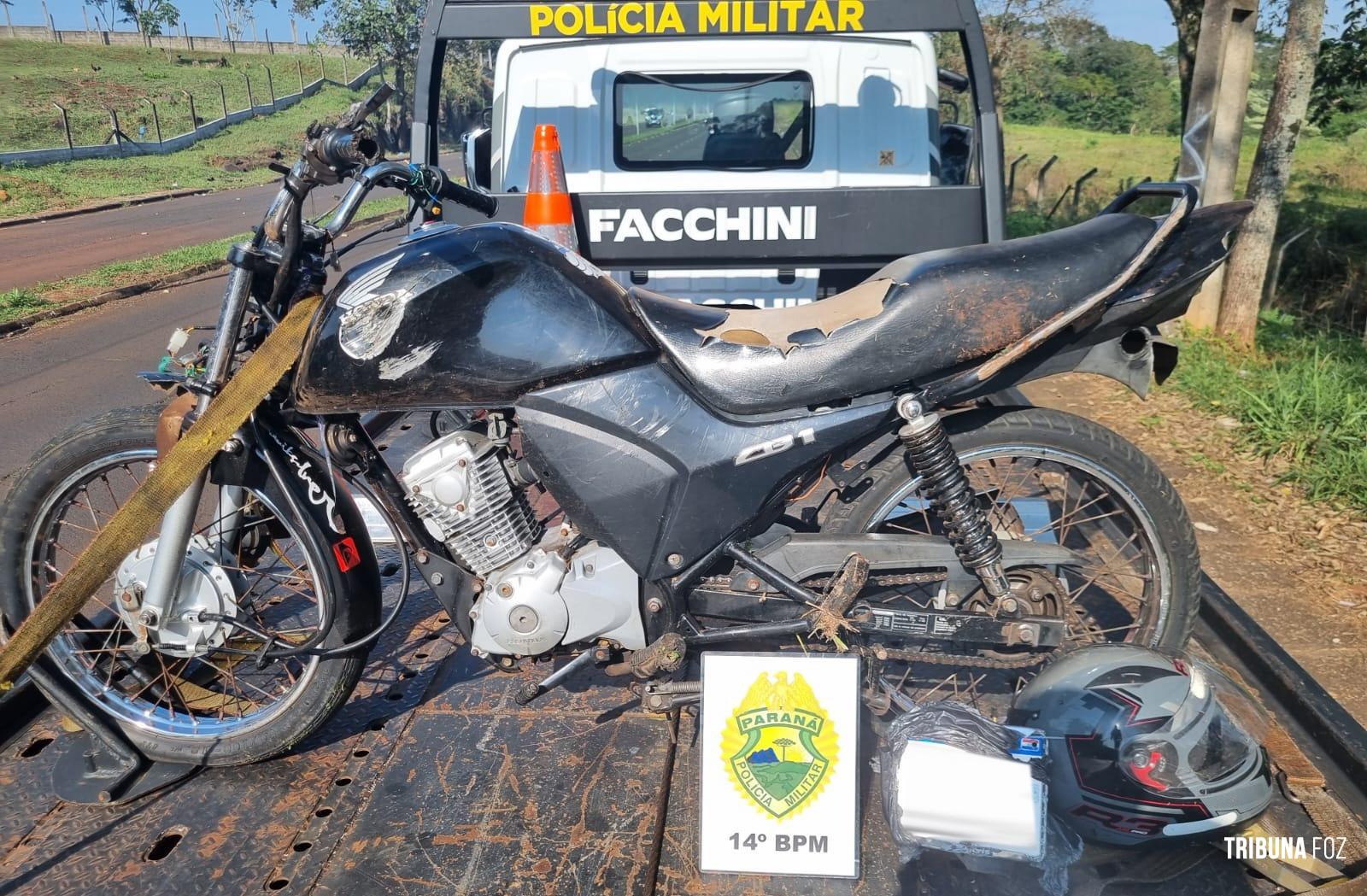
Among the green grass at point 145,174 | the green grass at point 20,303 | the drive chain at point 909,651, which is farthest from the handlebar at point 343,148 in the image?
the green grass at point 145,174

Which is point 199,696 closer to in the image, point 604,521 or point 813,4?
point 604,521

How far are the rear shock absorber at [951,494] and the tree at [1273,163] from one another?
5.09 m

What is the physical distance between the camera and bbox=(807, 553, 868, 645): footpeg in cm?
240

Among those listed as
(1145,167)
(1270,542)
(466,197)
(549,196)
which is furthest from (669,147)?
(1145,167)

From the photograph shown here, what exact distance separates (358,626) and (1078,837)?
6.06 feet

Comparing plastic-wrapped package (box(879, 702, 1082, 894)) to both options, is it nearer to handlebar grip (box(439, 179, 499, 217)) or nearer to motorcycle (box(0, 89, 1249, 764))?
motorcycle (box(0, 89, 1249, 764))

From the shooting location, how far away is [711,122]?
17.8 ft

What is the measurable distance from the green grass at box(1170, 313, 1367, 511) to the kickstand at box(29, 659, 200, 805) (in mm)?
4703

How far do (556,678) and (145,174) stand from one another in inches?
1024

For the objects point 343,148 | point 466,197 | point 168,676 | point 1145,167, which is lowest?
point 1145,167

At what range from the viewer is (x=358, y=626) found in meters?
2.57

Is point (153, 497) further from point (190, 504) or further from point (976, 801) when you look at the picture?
point (976, 801)

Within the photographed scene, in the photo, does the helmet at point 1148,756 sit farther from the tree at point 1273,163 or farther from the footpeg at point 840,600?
the tree at point 1273,163

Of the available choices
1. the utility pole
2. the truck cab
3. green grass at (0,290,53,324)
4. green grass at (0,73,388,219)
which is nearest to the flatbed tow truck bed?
the truck cab
